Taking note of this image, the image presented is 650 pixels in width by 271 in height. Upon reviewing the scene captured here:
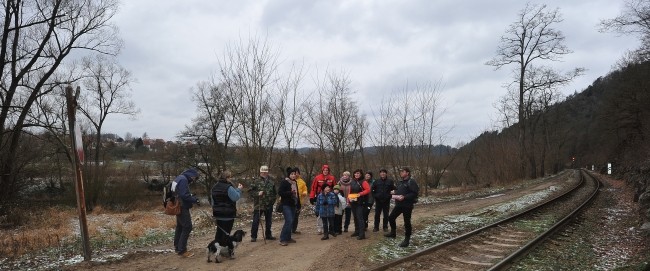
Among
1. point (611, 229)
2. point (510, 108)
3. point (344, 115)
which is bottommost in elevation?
point (611, 229)

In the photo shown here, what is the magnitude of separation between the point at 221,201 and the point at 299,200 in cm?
243

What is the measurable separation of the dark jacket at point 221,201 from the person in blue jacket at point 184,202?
379 mm

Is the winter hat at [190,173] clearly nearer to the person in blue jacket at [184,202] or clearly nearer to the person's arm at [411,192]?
the person in blue jacket at [184,202]

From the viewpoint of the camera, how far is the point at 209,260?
26.2ft

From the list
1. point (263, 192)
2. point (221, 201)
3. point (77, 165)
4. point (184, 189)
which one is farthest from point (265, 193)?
point (77, 165)

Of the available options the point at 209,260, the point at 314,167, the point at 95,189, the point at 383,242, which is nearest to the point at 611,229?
the point at 383,242

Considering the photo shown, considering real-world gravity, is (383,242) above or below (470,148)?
below

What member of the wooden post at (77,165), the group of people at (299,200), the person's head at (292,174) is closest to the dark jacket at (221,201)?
the group of people at (299,200)

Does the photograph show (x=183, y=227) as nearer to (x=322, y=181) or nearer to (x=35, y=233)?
(x=322, y=181)

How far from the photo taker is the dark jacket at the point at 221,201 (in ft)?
26.6

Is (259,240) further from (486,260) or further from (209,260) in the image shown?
(486,260)

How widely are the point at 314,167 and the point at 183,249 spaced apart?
2967 centimetres

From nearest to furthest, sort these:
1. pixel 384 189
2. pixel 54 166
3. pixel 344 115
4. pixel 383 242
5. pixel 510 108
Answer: pixel 383 242, pixel 384 189, pixel 344 115, pixel 54 166, pixel 510 108

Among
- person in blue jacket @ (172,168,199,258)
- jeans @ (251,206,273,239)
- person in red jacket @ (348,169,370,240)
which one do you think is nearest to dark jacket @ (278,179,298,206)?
jeans @ (251,206,273,239)
